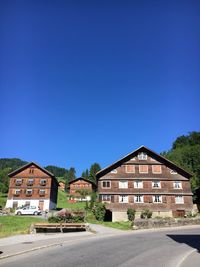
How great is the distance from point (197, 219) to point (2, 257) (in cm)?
2779

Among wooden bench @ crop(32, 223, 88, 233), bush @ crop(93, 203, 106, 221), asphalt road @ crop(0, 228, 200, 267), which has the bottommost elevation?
asphalt road @ crop(0, 228, 200, 267)

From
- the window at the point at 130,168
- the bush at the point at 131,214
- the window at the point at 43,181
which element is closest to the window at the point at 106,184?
the window at the point at 130,168

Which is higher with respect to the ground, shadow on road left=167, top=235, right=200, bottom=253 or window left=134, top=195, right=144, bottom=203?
window left=134, top=195, right=144, bottom=203

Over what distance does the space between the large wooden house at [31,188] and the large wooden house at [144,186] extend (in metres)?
16.8

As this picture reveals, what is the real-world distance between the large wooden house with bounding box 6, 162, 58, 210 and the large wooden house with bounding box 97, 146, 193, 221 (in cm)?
1679

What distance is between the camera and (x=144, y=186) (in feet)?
146

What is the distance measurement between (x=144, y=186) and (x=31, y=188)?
1019 inches

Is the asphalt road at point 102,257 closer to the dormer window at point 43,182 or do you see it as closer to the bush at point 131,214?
the bush at point 131,214

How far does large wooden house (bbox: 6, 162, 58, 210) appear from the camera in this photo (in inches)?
2205

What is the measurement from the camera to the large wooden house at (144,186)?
4353cm

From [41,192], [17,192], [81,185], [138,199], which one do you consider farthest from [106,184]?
[81,185]

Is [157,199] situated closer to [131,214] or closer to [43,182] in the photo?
[131,214]

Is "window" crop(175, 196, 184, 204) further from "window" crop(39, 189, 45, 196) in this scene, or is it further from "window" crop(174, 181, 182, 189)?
"window" crop(39, 189, 45, 196)

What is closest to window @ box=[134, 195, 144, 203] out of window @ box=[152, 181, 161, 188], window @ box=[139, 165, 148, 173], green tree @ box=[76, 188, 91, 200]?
window @ box=[152, 181, 161, 188]
